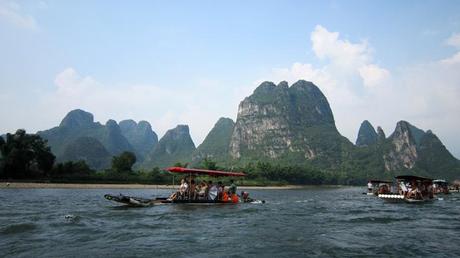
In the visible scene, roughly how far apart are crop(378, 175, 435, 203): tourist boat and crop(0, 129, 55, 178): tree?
5576 centimetres

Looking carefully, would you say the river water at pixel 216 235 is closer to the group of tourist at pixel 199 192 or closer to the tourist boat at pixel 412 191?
the group of tourist at pixel 199 192

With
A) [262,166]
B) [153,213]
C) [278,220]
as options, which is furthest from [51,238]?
[262,166]

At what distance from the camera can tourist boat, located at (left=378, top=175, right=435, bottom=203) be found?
38.0m

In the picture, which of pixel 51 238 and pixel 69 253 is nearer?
pixel 69 253

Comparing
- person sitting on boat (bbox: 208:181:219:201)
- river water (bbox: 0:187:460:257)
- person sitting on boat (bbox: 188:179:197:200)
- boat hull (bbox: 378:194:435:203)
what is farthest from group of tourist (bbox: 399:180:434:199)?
person sitting on boat (bbox: 188:179:197:200)

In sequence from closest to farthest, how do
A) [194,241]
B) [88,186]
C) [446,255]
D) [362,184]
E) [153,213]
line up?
[446,255], [194,241], [153,213], [88,186], [362,184]

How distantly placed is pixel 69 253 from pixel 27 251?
1305 mm

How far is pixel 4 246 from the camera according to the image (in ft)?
42.1

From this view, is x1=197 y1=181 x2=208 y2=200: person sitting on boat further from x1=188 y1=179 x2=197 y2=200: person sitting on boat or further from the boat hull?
the boat hull

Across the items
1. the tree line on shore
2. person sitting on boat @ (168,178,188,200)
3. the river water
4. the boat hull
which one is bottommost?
the river water

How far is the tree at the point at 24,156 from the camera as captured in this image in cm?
6819

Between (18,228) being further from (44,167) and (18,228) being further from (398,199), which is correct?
(44,167)

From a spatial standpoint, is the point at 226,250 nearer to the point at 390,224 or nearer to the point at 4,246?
the point at 4,246

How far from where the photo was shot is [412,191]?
3862 cm
